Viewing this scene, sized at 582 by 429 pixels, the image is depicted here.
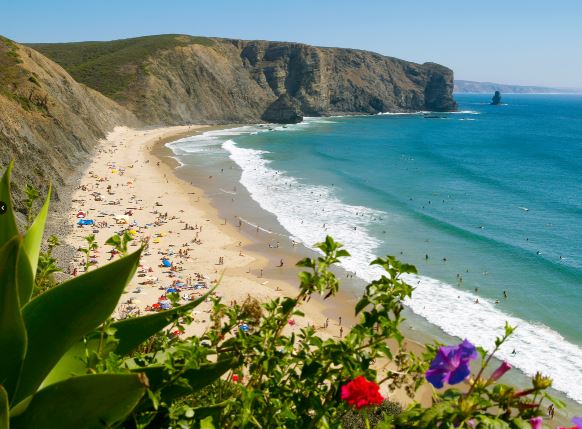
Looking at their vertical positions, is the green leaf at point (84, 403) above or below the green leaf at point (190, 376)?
above

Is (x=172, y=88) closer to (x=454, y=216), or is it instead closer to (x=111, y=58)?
(x=111, y=58)

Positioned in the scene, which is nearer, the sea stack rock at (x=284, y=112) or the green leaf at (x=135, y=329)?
the green leaf at (x=135, y=329)

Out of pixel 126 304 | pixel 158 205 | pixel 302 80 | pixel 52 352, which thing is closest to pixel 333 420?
pixel 52 352

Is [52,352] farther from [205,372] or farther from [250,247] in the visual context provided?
[250,247]

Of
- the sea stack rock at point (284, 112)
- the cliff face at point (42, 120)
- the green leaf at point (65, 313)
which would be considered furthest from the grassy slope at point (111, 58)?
the green leaf at point (65, 313)

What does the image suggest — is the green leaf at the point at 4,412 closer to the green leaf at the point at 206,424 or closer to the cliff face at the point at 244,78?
the green leaf at the point at 206,424

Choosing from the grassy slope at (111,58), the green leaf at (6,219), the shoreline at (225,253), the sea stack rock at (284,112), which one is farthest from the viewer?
the sea stack rock at (284,112)

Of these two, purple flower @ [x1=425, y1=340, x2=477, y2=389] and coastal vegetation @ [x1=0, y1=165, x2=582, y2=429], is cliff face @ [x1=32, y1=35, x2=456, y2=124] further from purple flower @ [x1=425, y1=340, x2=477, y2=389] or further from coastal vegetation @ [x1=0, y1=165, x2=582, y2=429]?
purple flower @ [x1=425, y1=340, x2=477, y2=389]
